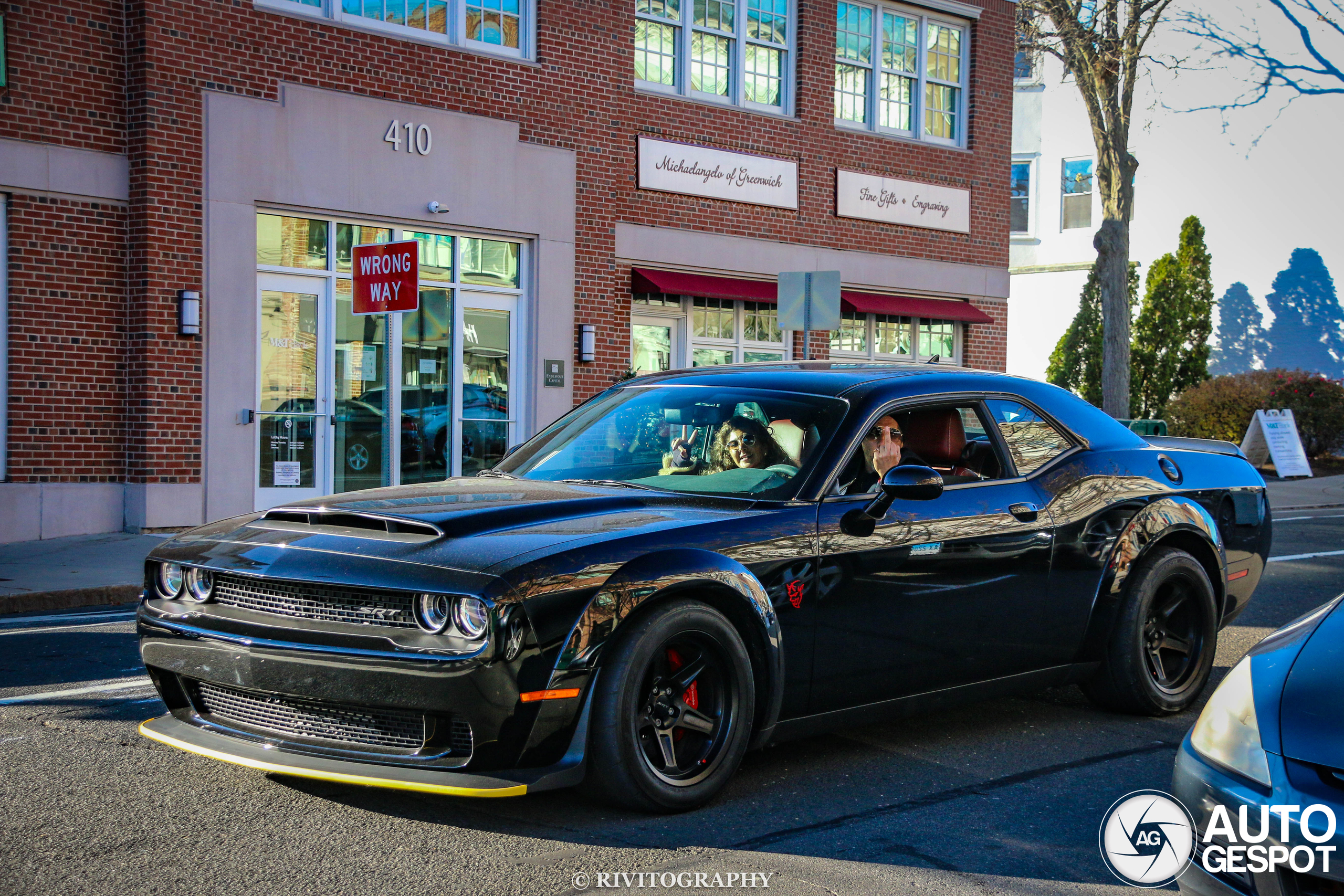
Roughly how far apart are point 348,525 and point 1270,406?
2548 cm

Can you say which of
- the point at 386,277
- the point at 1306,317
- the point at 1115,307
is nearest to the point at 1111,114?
the point at 1115,307

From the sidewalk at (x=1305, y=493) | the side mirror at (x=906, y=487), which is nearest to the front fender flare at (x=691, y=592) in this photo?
the side mirror at (x=906, y=487)

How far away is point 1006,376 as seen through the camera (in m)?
5.72

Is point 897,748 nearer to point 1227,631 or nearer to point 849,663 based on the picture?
point 849,663

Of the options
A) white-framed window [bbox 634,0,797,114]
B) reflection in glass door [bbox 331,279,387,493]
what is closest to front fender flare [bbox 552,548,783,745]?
reflection in glass door [bbox 331,279,387,493]

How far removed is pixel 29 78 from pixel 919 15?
13.4 m

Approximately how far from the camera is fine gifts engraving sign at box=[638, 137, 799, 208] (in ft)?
56.7

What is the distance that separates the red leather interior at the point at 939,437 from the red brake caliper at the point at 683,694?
1607mm

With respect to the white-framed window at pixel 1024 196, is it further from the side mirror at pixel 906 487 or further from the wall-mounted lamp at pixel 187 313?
the side mirror at pixel 906 487

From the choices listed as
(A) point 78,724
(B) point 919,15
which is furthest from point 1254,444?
(A) point 78,724

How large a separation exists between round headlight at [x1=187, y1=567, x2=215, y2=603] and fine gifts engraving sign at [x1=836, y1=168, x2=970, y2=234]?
52.9 feet

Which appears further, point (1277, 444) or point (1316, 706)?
point (1277, 444)

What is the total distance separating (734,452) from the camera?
4938mm

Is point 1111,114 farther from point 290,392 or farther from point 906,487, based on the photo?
point 906,487
